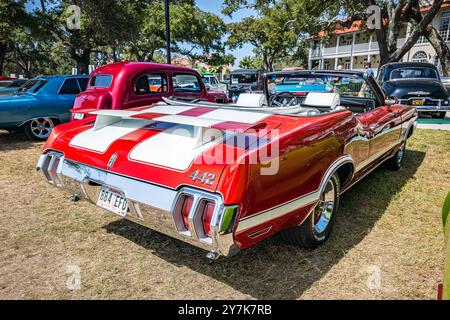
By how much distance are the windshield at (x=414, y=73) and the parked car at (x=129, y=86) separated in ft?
23.1

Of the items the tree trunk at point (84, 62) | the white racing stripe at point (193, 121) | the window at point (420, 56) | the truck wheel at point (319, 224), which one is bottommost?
the truck wheel at point (319, 224)

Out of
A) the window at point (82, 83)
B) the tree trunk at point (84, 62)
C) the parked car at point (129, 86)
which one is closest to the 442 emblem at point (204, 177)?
the parked car at point (129, 86)

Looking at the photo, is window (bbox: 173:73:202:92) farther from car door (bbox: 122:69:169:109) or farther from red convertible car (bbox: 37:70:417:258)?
red convertible car (bbox: 37:70:417:258)

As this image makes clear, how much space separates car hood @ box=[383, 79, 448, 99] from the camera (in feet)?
29.0

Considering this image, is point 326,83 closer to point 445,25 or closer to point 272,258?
point 272,258

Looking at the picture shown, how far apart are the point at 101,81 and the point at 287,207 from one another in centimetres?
499

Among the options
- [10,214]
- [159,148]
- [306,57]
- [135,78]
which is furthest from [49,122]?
[306,57]

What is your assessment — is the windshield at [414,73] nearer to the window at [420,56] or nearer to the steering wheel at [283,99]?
the steering wheel at [283,99]

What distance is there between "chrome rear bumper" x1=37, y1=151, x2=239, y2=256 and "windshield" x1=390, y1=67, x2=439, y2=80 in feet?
33.5

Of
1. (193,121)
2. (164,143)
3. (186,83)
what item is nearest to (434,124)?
(186,83)

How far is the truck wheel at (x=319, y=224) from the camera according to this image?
261cm

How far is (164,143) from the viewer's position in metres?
2.34
